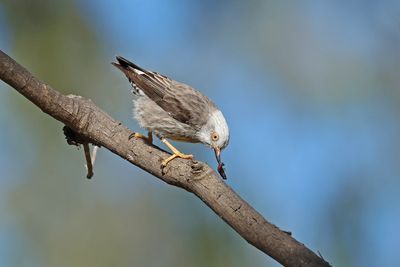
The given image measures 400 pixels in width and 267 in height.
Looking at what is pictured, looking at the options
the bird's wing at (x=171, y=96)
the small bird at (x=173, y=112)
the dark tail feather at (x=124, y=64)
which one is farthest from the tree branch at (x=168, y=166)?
the dark tail feather at (x=124, y=64)

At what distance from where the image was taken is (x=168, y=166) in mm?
5094

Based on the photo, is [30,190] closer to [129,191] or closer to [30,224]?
[30,224]

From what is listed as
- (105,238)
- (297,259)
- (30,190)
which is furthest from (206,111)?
(30,190)

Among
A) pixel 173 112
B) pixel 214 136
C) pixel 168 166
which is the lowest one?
pixel 168 166

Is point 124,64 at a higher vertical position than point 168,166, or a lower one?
higher

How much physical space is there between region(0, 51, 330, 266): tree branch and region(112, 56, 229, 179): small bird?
163 cm

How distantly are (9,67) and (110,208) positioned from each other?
6572 mm

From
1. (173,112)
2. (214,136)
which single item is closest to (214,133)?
(214,136)

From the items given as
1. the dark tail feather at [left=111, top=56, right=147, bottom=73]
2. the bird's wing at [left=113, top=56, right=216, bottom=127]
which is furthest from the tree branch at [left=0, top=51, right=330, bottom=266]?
the dark tail feather at [left=111, top=56, right=147, bottom=73]

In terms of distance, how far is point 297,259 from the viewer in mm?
4125

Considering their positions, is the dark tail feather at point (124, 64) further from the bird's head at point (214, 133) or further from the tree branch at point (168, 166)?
the tree branch at point (168, 166)

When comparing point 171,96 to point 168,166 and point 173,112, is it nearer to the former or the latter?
point 173,112

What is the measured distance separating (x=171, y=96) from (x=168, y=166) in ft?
8.38

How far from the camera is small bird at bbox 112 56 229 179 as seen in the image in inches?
285
